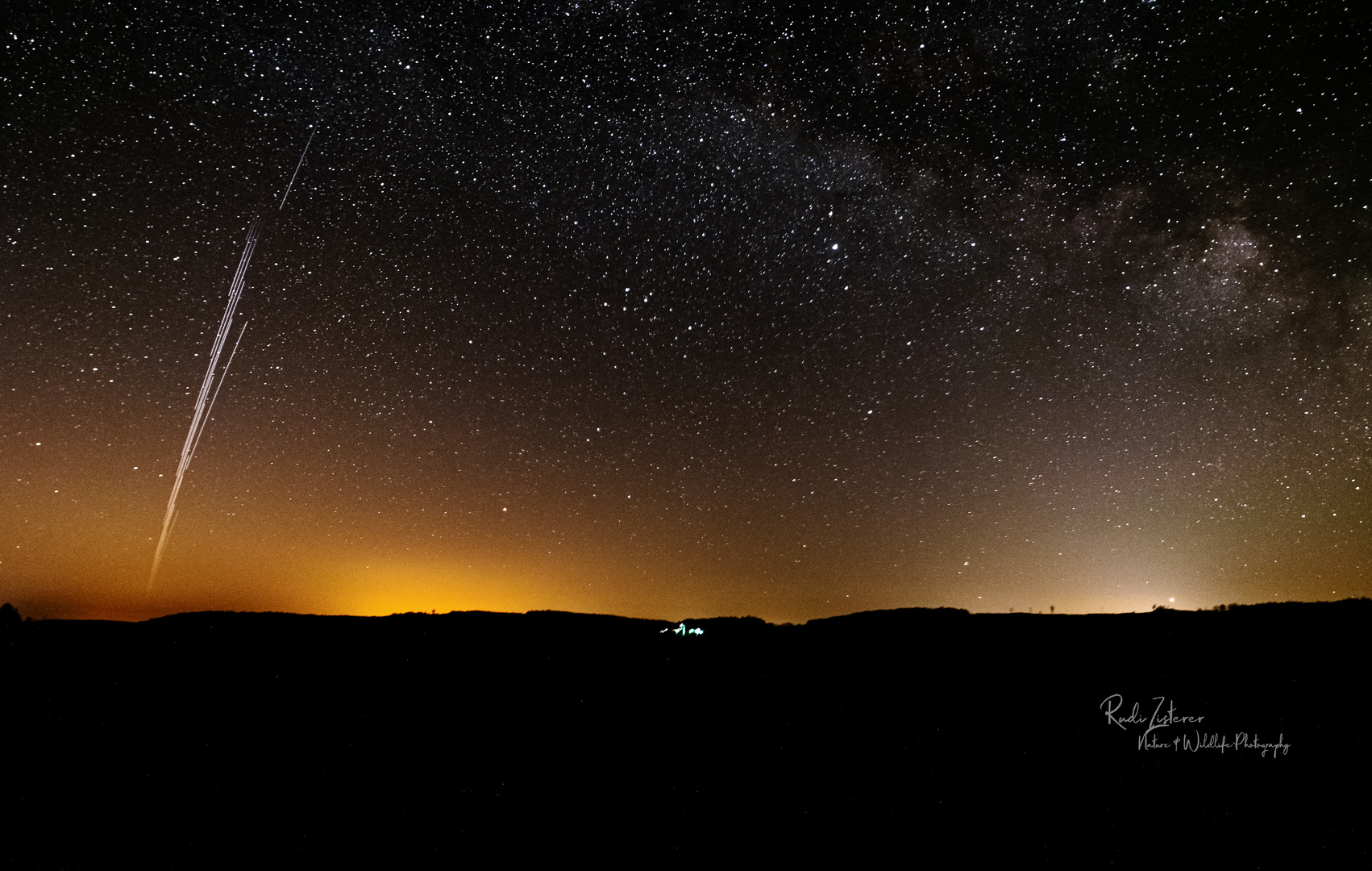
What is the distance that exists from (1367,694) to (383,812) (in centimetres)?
920

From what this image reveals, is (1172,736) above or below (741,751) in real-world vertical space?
above

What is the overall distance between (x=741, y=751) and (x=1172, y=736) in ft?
13.2

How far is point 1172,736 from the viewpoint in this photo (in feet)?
17.7

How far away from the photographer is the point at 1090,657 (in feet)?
20.9

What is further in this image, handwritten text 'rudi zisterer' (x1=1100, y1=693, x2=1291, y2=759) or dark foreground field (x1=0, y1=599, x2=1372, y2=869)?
handwritten text 'rudi zisterer' (x1=1100, y1=693, x2=1291, y2=759)

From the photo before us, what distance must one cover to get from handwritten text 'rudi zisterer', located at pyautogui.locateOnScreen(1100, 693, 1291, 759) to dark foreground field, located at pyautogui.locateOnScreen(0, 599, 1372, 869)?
0.02 metres

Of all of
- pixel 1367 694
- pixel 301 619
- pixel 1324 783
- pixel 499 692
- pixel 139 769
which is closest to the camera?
pixel 1324 783

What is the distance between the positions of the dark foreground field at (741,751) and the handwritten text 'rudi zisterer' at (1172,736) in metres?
0.02

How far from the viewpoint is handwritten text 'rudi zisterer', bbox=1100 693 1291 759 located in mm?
5172

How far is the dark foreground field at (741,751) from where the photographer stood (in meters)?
4.93

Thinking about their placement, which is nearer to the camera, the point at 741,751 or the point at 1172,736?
the point at 1172,736

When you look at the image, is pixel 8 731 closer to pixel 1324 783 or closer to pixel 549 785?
pixel 549 785

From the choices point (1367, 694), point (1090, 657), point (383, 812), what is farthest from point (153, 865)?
point (1367, 694)

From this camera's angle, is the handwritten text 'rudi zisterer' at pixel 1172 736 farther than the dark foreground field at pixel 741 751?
Yes
